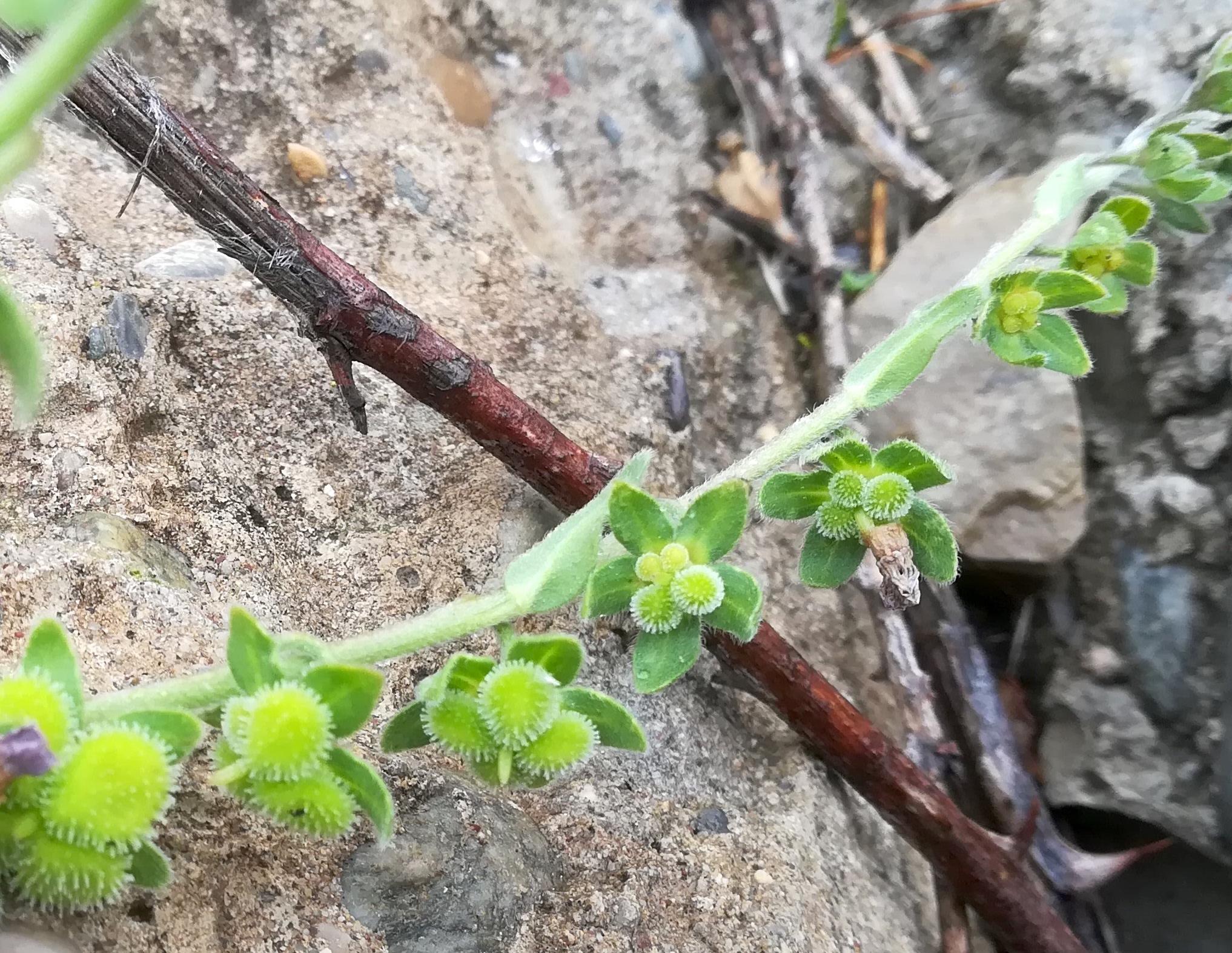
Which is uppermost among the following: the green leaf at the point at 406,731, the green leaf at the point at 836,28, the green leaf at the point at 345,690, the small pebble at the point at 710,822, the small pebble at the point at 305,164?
the green leaf at the point at 836,28

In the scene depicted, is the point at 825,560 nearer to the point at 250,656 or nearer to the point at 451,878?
the point at 451,878

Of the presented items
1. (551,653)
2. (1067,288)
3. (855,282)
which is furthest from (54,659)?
(855,282)

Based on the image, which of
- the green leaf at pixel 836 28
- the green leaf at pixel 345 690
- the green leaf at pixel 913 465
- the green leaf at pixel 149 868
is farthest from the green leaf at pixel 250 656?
the green leaf at pixel 836 28

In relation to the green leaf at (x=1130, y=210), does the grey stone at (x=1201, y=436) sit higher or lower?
lower

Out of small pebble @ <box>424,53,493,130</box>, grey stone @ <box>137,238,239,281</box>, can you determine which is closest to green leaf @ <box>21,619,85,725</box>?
grey stone @ <box>137,238,239,281</box>

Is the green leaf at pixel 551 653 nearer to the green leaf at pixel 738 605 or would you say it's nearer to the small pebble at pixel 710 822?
the green leaf at pixel 738 605
